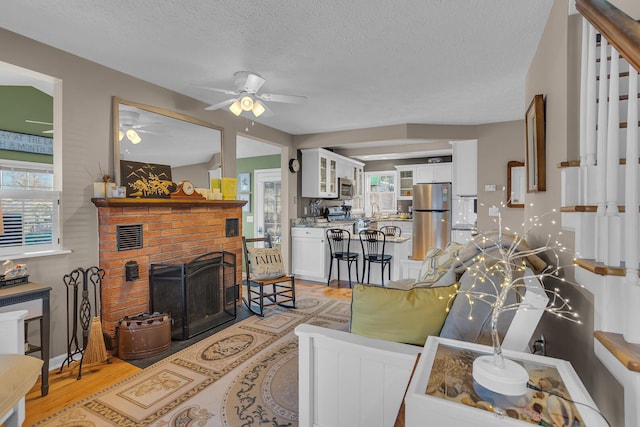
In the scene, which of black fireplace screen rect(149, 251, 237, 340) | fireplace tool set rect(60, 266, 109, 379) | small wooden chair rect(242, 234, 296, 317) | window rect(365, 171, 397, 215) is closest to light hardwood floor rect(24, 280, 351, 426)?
fireplace tool set rect(60, 266, 109, 379)

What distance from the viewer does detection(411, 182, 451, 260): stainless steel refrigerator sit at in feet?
19.6

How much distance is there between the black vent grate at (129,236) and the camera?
276 centimetres

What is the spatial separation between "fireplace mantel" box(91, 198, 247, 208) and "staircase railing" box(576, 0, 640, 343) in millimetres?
3042

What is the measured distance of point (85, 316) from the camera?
8.28ft

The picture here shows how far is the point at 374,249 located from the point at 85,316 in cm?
345

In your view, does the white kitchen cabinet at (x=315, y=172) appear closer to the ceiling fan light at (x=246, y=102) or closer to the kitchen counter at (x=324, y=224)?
the kitchen counter at (x=324, y=224)

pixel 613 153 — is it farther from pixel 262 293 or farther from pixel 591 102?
pixel 262 293

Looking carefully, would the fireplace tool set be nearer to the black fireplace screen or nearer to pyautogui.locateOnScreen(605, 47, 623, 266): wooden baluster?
the black fireplace screen

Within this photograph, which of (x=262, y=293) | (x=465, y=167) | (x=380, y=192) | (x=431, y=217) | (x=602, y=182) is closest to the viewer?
(x=602, y=182)

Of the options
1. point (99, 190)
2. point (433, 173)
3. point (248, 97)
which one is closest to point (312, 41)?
point (248, 97)

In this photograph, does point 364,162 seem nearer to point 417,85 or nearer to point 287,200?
point 287,200

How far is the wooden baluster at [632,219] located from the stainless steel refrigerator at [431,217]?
515 cm

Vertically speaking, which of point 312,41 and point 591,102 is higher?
point 312,41

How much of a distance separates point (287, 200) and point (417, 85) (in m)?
2.88
